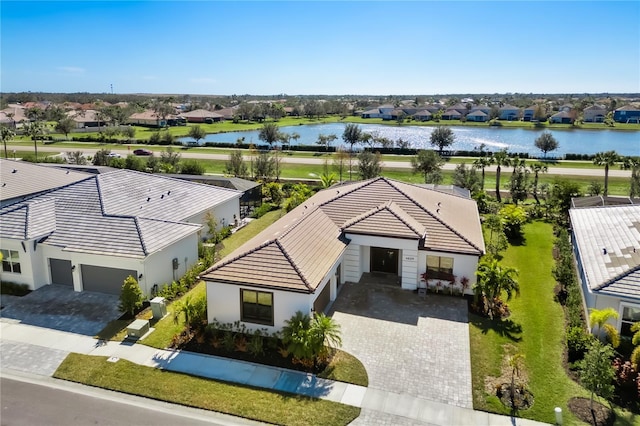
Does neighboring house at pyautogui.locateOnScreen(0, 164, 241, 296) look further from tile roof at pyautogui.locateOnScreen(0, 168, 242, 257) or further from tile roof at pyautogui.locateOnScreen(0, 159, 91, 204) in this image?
tile roof at pyautogui.locateOnScreen(0, 159, 91, 204)

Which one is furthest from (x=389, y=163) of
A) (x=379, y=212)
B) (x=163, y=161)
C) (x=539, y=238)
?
(x=379, y=212)

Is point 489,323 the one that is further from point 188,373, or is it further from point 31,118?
point 31,118

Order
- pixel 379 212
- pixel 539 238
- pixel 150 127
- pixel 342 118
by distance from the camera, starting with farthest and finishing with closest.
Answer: pixel 342 118 → pixel 150 127 → pixel 539 238 → pixel 379 212

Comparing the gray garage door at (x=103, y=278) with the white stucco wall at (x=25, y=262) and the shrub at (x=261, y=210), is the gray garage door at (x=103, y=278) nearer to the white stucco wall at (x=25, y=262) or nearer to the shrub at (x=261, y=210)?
the white stucco wall at (x=25, y=262)

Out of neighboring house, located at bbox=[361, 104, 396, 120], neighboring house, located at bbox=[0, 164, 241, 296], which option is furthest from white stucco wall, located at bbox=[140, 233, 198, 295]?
neighboring house, located at bbox=[361, 104, 396, 120]

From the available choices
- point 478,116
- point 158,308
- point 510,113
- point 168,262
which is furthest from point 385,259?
point 510,113

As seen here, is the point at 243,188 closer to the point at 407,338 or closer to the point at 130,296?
the point at 130,296

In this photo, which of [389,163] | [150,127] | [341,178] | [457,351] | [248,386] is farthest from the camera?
[150,127]
